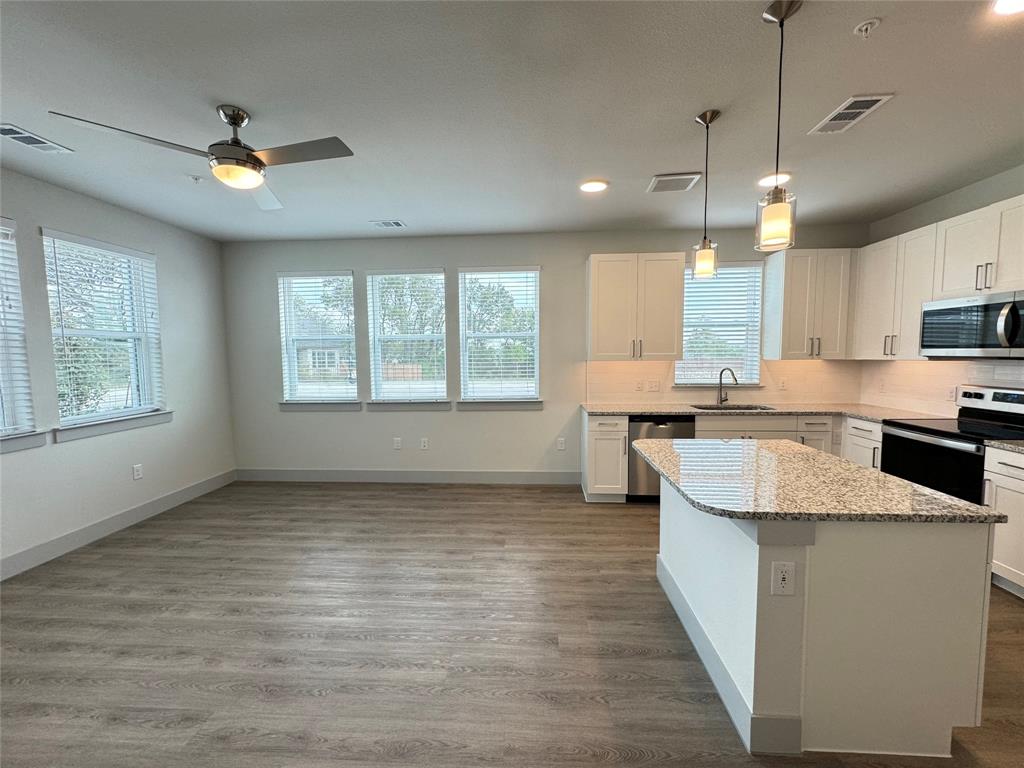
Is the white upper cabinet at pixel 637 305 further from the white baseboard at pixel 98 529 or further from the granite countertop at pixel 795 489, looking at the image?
the white baseboard at pixel 98 529

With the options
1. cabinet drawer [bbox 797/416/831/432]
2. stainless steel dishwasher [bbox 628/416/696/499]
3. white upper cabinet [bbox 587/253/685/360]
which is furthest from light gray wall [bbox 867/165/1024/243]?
stainless steel dishwasher [bbox 628/416/696/499]

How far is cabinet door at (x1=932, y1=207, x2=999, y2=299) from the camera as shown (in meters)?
2.79

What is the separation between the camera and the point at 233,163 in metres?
1.93

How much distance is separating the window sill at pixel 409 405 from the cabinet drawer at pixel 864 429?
3848 millimetres

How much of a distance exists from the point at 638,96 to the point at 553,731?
2821mm

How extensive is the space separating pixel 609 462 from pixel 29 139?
461 cm

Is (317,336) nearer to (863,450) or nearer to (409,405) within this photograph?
(409,405)

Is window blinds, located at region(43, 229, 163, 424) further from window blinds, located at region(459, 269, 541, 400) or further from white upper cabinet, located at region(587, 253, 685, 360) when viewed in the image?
white upper cabinet, located at region(587, 253, 685, 360)

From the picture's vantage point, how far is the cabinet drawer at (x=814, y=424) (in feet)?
12.7

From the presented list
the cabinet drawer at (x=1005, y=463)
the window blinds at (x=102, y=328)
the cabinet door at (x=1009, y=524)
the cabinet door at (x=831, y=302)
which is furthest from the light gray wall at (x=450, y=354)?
the cabinet door at (x=1009, y=524)

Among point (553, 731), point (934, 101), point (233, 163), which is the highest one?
point (934, 101)

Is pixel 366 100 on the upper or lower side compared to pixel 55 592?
upper

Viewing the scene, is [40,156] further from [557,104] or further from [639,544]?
[639,544]

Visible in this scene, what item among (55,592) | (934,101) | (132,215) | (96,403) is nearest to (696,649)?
(934,101)
